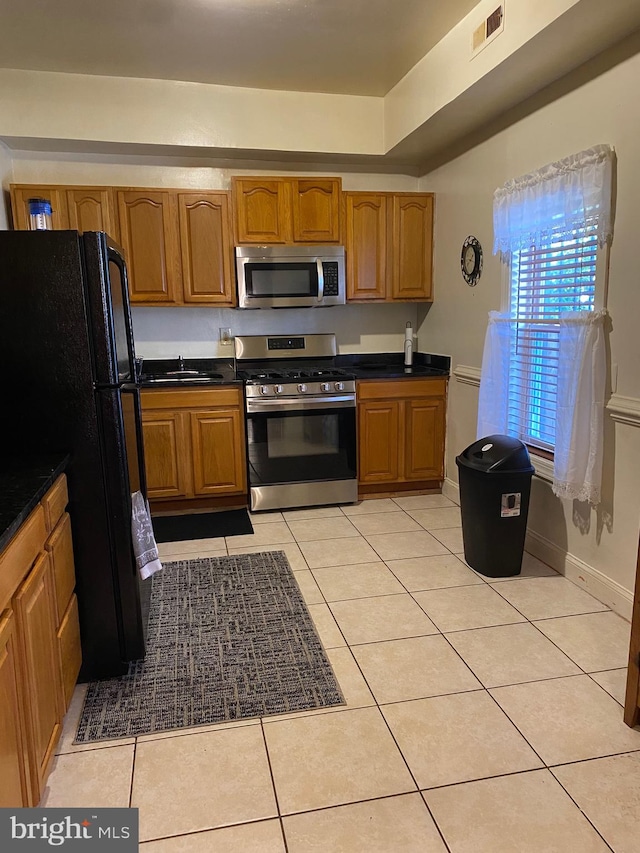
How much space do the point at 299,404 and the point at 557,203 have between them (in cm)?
194

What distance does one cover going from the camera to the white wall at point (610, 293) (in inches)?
98.3

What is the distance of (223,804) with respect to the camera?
1.67 meters

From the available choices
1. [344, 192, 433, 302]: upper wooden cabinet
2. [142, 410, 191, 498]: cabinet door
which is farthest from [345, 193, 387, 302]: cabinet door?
[142, 410, 191, 498]: cabinet door

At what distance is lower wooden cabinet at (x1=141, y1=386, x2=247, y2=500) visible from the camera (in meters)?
3.90

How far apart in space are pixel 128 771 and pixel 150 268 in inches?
121

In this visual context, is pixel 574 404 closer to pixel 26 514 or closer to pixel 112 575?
pixel 112 575

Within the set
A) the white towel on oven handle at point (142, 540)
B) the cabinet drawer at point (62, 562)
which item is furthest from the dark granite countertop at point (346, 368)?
the cabinet drawer at point (62, 562)

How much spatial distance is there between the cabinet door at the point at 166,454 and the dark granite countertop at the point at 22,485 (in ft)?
6.05

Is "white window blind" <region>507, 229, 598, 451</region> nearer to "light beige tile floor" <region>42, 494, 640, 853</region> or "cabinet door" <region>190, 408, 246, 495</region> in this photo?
"light beige tile floor" <region>42, 494, 640, 853</region>

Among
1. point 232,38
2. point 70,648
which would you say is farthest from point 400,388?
point 70,648

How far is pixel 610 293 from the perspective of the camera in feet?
8.57

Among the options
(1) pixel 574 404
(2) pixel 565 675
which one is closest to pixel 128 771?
(2) pixel 565 675

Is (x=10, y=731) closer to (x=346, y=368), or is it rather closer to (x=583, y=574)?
(x=583, y=574)

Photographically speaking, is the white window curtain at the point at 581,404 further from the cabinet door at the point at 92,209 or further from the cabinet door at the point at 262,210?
the cabinet door at the point at 92,209
